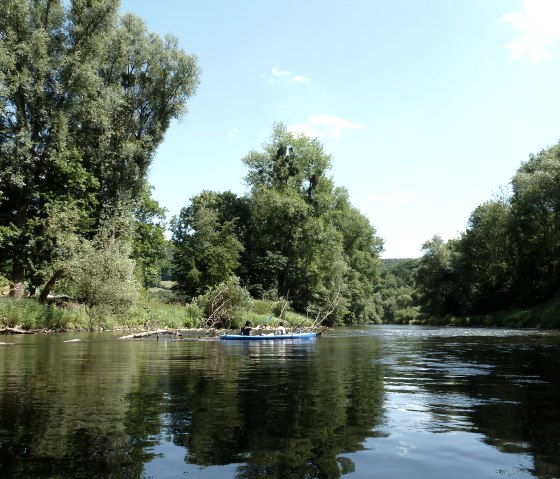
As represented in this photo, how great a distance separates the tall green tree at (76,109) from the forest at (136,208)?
0.31ft

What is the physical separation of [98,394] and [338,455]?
19.6 ft

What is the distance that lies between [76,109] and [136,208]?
1061cm

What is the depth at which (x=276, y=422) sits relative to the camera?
311 inches

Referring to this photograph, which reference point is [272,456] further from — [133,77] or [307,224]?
[307,224]

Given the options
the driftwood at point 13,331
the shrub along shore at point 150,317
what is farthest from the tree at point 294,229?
the driftwood at point 13,331

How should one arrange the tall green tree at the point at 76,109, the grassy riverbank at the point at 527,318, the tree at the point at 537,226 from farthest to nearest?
the tree at the point at 537,226, the grassy riverbank at the point at 527,318, the tall green tree at the point at 76,109

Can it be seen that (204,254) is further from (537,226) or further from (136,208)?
(537,226)

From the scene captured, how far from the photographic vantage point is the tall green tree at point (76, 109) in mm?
32500

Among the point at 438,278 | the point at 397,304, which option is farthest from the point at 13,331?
the point at 397,304

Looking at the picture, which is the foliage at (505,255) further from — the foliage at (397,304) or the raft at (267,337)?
the raft at (267,337)

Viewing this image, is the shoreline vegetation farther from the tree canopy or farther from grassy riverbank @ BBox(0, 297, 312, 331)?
the tree canopy

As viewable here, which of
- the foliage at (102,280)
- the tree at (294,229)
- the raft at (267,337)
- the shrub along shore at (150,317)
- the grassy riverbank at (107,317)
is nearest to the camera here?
the raft at (267,337)

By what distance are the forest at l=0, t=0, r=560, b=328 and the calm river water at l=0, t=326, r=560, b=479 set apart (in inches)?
Answer: 823

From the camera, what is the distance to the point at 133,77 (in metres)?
42.8
